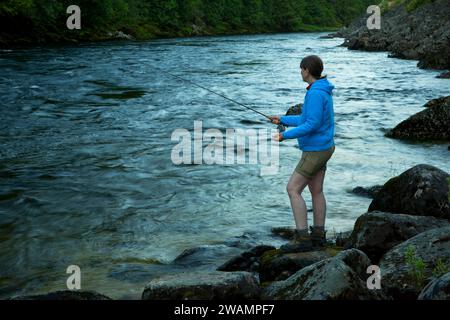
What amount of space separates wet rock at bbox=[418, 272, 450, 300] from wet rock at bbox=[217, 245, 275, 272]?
2649 mm

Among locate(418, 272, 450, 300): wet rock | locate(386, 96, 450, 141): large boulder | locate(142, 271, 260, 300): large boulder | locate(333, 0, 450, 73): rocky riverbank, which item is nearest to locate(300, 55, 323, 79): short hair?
locate(142, 271, 260, 300): large boulder

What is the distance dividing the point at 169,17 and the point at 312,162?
78.5 meters

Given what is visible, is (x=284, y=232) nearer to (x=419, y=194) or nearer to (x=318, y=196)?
(x=318, y=196)

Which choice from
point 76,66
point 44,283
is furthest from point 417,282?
point 76,66

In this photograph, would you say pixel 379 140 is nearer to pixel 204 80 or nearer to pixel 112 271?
pixel 112 271

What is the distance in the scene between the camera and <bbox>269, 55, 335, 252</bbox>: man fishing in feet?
21.2

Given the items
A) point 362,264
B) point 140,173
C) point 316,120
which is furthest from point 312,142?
point 140,173

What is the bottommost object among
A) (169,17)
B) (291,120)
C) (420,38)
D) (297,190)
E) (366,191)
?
(366,191)

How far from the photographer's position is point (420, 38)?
4091 centimetres

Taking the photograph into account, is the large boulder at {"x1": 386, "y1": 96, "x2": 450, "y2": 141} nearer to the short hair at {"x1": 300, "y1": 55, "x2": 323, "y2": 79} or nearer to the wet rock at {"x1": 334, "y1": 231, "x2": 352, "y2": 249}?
the wet rock at {"x1": 334, "y1": 231, "x2": 352, "y2": 249}

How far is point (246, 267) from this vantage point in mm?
6812

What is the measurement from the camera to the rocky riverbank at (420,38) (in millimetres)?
31547

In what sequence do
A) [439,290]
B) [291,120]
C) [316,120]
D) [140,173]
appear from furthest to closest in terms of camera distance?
[140,173] < [291,120] < [316,120] < [439,290]

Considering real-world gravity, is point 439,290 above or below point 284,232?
above
